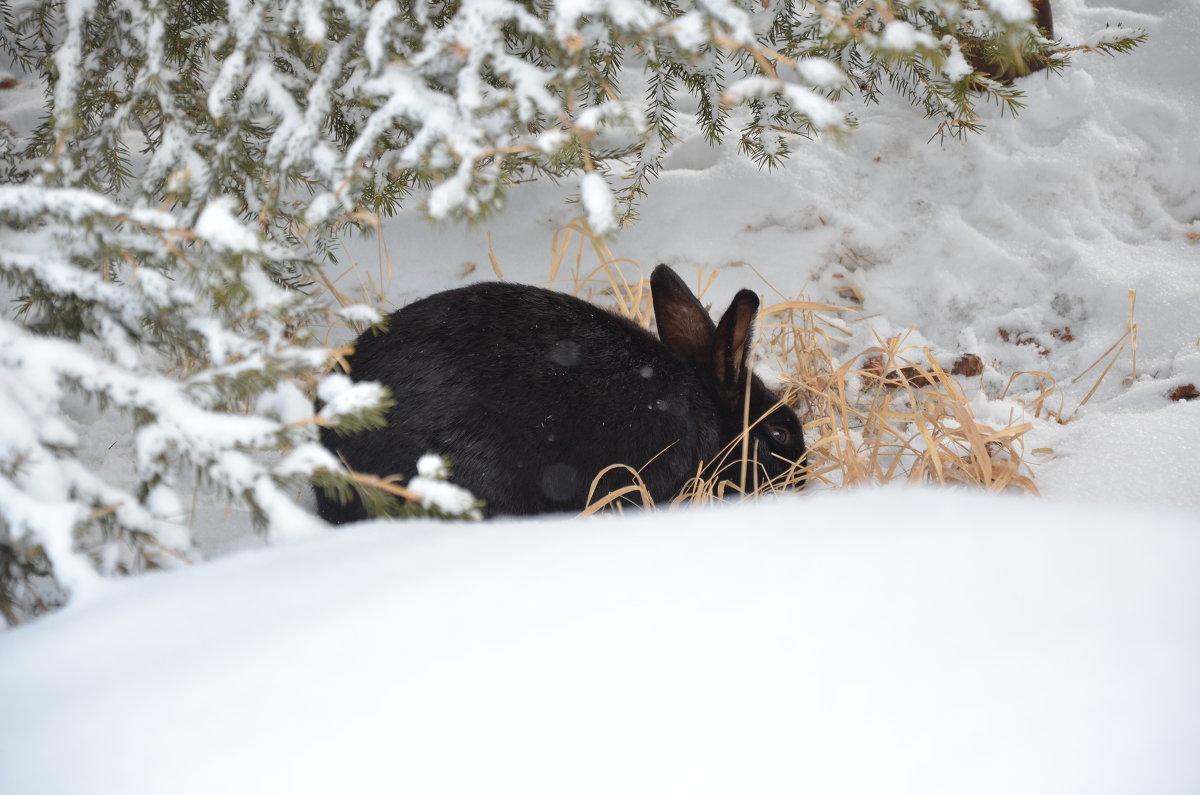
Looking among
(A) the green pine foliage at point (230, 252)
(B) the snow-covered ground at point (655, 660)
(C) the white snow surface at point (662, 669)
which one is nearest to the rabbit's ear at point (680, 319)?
(A) the green pine foliage at point (230, 252)

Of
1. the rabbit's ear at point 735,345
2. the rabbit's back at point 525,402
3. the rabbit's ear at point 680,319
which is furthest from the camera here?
the rabbit's ear at point 680,319

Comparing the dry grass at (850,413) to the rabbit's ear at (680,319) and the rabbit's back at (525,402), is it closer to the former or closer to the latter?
the rabbit's back at (525,402)

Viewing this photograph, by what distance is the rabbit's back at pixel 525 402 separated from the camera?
233 centimetres

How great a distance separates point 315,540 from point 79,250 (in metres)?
0.65

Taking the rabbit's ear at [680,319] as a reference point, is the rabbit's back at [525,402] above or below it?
below

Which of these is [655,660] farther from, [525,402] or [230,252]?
[525,402]

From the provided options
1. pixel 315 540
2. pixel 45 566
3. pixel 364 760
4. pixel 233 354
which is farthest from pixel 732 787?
pixel 45 566

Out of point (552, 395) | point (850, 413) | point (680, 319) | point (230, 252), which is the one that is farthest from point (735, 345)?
point (230, 252)

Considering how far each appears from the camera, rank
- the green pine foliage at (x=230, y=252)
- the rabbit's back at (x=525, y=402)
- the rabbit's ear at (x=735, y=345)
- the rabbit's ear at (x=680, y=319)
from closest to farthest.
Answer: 1. the green pine foliage at (x=230, y=252)
2. the rabbit's back at (x=525, y=402)
3. the rabbit's ear at (x=735, y=345)
4. the rabbit's ear at (x=680, y=319)

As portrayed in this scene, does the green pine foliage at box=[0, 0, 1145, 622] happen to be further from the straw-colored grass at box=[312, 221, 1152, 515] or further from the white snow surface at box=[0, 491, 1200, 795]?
the straw-colored grass at box=[312, 221, 1152, 515]

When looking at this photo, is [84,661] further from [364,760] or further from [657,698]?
[657,698]

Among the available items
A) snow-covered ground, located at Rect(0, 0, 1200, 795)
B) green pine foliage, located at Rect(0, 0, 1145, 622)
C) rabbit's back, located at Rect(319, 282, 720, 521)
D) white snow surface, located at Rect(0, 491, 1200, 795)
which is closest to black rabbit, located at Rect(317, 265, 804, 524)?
rabbit's back, located at Rect(319, 282, 720, 521)

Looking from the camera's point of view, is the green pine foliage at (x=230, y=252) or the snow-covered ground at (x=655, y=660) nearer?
Result: the snow-covered ground at (x=655, y=660)

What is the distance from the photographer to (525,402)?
240 centimetres
